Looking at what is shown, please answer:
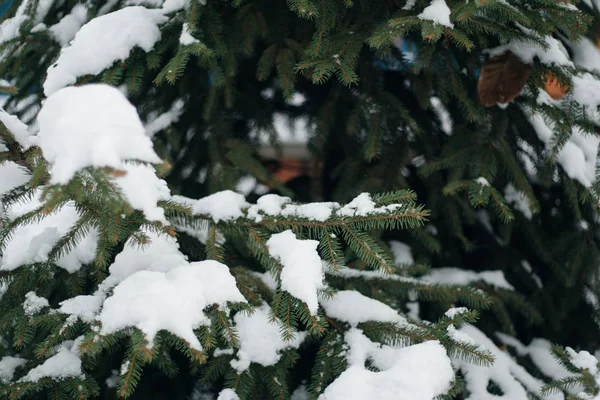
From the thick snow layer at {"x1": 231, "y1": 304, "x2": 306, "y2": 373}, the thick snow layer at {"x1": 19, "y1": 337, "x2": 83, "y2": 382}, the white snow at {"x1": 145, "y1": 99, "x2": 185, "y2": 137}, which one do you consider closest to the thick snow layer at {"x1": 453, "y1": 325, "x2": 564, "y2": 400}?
the thick snow layer at {"x1": 231, "y1": 304, "x2": 306, "y2": 373}

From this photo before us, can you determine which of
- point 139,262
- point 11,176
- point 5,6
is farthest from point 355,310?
point 5,6

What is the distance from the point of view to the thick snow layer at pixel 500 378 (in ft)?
7.21

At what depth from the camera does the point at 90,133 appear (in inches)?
42.9

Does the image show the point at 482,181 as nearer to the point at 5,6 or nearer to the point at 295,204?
the point at 295,204

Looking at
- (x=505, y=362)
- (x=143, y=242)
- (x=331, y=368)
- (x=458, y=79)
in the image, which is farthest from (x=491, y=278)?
(x=143, y=242)

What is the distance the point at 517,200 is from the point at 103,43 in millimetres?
2115

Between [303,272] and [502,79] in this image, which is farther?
[502,79]

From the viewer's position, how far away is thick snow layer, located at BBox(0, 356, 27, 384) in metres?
1.67

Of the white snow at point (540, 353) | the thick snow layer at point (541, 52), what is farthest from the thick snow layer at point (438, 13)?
the white snow at point (540, 353)

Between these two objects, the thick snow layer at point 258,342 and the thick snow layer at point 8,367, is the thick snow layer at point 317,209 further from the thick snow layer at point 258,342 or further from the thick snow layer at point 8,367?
the thick snow layer at point 8,367

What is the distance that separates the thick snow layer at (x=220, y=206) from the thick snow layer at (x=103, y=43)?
2.07 feet

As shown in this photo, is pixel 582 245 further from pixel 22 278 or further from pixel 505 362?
pixel 22 278

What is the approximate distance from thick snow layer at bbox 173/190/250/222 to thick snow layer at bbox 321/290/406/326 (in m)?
0.42

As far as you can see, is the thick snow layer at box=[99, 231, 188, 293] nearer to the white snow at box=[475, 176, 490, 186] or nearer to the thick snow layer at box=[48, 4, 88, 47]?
the white snow at box=[475, 176, 490, 186]
